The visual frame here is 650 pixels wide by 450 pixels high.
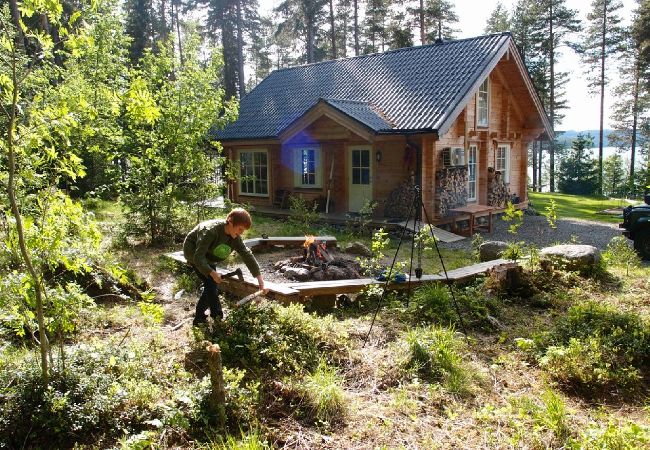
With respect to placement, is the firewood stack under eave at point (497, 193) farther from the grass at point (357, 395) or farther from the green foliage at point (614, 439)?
the green foliage at point (614, 439)

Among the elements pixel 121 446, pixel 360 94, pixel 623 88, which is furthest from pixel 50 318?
pixel 623 88

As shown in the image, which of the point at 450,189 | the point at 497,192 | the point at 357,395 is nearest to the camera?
the point at 357,395

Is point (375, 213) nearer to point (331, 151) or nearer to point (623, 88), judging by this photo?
point (331, 151)

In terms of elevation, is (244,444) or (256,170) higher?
(256,170)

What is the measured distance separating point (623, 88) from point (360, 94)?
27.6 m

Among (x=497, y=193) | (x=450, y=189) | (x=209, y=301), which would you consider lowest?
(x=209, y=301)

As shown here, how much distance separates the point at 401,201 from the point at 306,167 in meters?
3.76

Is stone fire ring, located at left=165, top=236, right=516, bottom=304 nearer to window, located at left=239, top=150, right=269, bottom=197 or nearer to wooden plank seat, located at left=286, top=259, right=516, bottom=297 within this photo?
wooden plank seat, located at left=286, top=259, right=516, bottom=297

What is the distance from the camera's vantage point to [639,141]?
38750 millimetres

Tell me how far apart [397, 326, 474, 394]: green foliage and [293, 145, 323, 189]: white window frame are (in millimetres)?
10690

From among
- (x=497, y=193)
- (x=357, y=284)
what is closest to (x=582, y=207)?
(x=497, y=193)

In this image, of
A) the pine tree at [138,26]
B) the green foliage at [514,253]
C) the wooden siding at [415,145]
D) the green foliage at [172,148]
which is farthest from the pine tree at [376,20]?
the green foliage at [514,253]

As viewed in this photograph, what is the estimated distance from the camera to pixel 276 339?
490 centimetres

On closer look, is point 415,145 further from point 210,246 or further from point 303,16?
point 303,16
